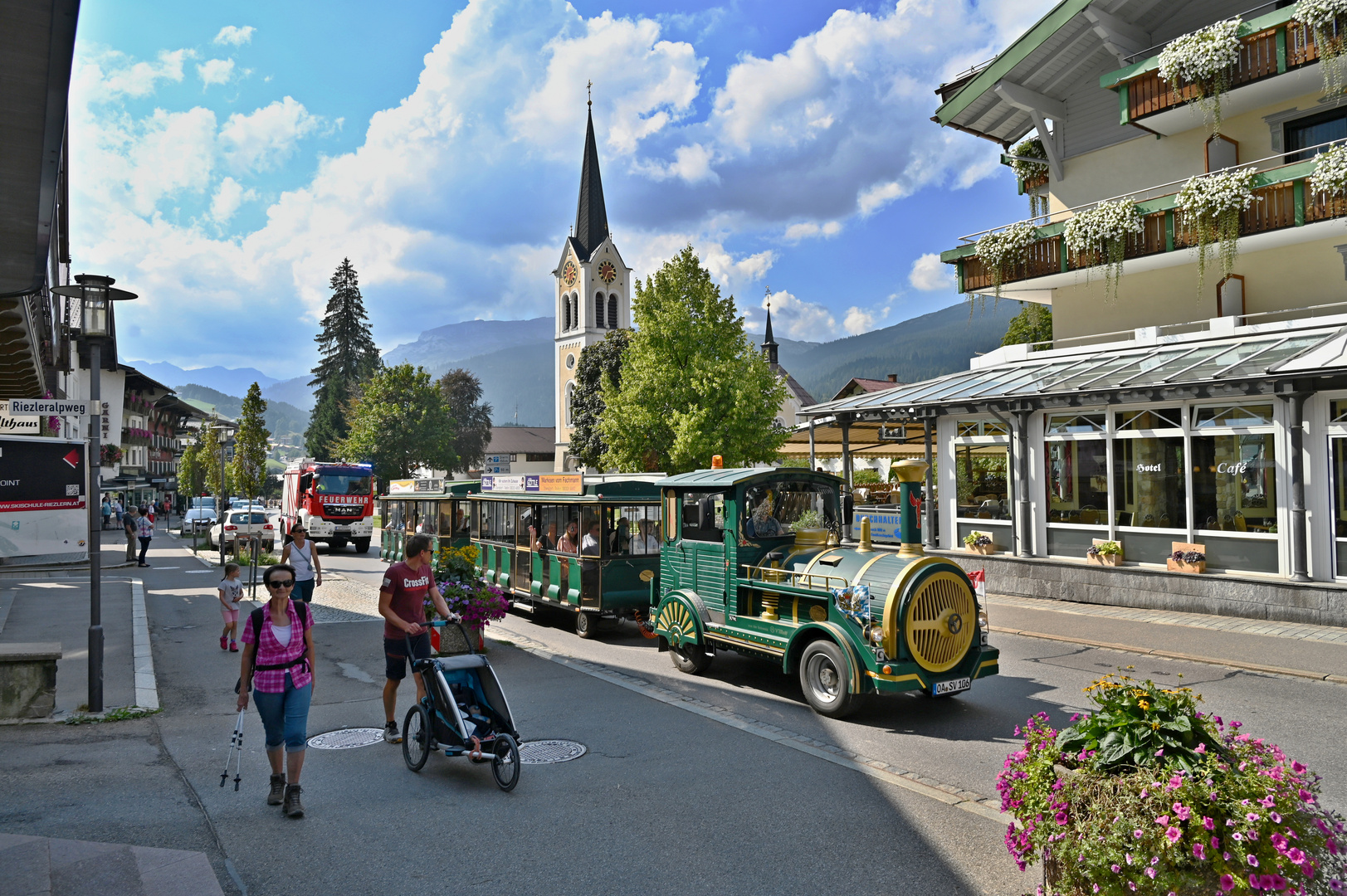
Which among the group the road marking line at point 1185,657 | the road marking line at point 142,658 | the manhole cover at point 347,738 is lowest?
the road marking line at point 1185,657

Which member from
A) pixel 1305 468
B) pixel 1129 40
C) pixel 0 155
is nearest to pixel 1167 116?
pixel 1129 40

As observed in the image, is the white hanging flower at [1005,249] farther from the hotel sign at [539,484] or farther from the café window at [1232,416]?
the hotel sign at [539,484]

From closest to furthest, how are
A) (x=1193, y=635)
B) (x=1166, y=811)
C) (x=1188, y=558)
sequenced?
1. (x=1166, y=811)
2. (x=1193, y=635)
3. (x=1188, y=558)

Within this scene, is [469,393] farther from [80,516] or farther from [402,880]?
[402,880]

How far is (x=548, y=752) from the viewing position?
7.44m

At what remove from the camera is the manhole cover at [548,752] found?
23.6ft

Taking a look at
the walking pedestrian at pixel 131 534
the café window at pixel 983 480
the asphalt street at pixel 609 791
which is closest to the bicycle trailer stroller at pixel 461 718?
the asphalt street at pixel 609 791

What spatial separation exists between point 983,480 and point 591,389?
4297cm

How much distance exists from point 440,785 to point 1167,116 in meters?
18.9

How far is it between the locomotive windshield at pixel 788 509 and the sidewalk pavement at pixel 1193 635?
16.6 ft

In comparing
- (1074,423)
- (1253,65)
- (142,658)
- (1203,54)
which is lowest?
(142,658)

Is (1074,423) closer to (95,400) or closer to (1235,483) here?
(1235,483)

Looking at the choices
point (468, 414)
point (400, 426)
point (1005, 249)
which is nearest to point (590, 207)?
point (468, 414)

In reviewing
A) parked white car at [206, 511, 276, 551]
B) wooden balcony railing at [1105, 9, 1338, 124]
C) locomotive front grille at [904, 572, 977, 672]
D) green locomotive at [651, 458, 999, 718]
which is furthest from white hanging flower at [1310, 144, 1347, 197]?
parked white car at [206, 511, 276, 551]
